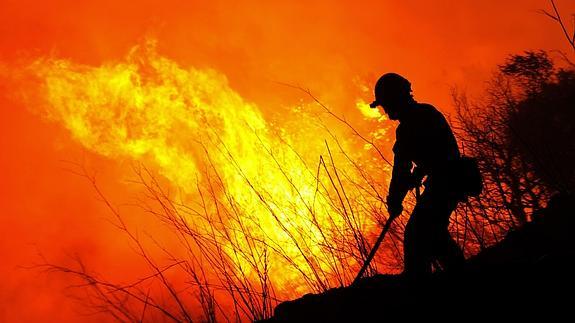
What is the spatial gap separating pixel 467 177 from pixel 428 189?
0.28 metres

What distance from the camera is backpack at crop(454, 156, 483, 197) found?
2943mm

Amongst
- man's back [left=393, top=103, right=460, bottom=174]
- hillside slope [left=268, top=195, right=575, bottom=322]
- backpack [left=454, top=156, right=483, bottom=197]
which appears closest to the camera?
hillside slope [left=268, top=195, right=575, bottom=322]

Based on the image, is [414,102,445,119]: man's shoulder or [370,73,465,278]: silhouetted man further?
[414,102,445,119]: man's shoulder

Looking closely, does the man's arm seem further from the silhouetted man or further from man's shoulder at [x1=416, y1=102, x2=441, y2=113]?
man's shoulder at [x1=416, y1=102, x2=441, y2=113]

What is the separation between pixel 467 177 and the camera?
116 inches

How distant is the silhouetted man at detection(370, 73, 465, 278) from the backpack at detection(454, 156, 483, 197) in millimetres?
52

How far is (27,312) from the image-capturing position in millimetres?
52812

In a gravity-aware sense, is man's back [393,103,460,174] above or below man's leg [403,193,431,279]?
above

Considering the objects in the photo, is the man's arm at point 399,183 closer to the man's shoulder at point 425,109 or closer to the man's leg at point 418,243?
the man's leg at point 418,243

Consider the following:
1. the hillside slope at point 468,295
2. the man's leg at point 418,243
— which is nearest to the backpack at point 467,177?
the man's leg at point 418,243

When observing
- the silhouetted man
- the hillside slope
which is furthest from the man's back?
the hillside slope

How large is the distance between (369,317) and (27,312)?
6352cm

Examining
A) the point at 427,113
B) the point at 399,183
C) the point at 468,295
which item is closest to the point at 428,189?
the point at 399,183

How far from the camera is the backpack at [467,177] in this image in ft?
9.66
